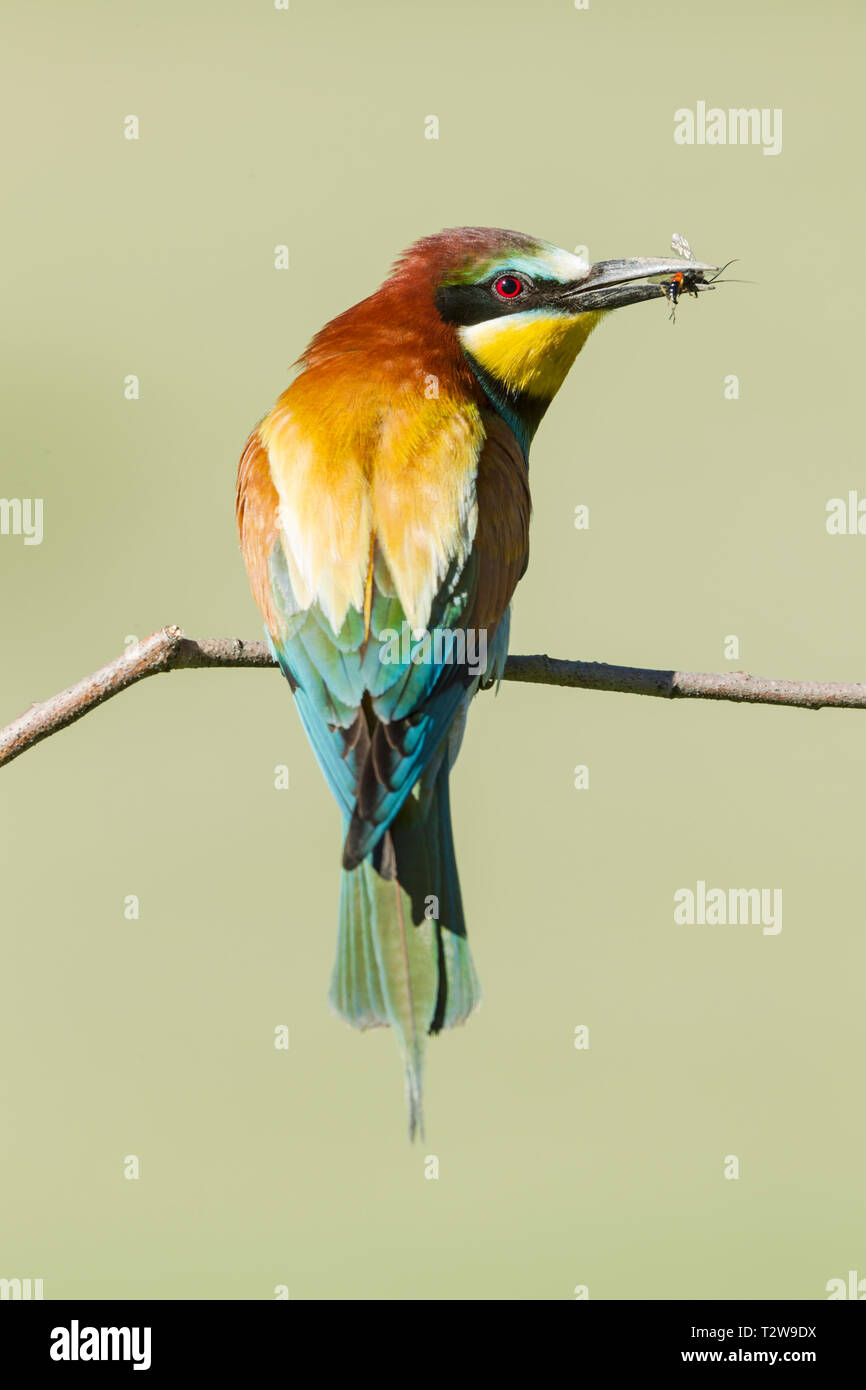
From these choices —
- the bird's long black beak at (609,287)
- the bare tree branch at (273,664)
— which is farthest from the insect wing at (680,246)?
the bare tree branch at (273,664)

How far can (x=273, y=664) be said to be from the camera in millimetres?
1508

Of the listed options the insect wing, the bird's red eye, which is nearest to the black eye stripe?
the bird's red eye

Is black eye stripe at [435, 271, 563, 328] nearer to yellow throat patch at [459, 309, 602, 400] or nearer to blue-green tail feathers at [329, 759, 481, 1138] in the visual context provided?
yellow throat patch at [459, 309, 602, 400]

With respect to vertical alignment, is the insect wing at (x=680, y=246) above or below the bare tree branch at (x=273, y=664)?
above

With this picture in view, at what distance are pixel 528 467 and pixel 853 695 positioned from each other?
60 cm

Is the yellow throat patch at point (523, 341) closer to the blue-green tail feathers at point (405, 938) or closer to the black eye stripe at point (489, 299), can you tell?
the black eye stripe at point (489, 299)

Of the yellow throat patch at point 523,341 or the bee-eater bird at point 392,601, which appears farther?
the yellow throat patch at point 523,341

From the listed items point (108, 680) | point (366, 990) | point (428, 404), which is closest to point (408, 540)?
point (428, 404)

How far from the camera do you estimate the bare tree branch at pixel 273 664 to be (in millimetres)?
1374

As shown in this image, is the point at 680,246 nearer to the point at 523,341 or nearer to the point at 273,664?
the point at 523,341

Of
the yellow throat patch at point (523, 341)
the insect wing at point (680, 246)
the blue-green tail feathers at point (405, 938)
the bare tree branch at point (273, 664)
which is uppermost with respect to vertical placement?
the insect wing at point (680, 246)

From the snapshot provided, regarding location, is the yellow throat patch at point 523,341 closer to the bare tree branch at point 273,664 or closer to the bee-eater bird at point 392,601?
the bee-eater bird at point 392,601

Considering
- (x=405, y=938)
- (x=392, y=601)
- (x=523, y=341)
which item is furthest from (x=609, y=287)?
(x=405, y=938)

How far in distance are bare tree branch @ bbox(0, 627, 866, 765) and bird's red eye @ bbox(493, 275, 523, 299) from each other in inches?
20.5
